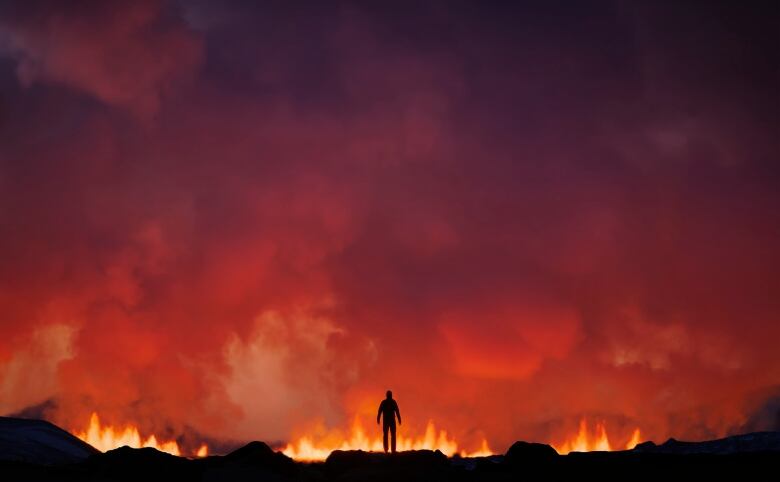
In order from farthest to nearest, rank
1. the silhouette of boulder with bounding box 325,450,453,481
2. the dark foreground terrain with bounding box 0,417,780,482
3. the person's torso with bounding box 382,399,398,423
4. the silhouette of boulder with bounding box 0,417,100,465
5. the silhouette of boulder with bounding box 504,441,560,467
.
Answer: the person's torso with bounding box 382,399,398,423, the silhouette of boulder with bounding box 0,417,100,465, the silhouette of boulder with bounding box 504,441,560,467, the silhouette of boulder with bounding box 325,450,453,481, the dark foreground terrain with bounding box 0,417,780,482

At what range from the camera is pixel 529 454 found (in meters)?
29.4

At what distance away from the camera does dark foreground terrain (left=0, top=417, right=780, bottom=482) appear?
24672 millimetres

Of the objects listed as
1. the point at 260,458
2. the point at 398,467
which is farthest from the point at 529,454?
the point at 260,458

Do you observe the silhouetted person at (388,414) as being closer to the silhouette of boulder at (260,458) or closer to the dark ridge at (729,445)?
the silhouette of boulder at (260,458)

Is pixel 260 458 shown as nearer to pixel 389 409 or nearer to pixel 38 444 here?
pixel 389 409

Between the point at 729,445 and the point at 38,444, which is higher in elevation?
the point at 38,444

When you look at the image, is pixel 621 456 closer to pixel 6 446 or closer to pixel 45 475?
pixel 45 475

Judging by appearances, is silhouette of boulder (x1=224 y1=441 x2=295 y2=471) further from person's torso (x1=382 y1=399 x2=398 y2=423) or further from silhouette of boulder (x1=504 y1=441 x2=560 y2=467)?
silhouette of boulder (x1=504 y1=441 x2=560 y2=467)

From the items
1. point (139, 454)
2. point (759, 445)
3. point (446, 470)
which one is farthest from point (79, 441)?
point (759, 445)

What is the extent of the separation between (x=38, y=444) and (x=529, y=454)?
2368 centimetres

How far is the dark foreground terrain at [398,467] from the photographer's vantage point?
2467 centimetres

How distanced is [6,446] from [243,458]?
11788 millimetres

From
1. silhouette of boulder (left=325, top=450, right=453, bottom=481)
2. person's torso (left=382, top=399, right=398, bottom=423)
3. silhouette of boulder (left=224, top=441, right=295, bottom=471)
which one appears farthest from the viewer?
person's torso (left=382, top=399, right=398, bottom=423)

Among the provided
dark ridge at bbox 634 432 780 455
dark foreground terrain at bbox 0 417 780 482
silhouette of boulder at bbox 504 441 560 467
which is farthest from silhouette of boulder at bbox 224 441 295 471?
dark ridge at bbox 634 432 780 455
